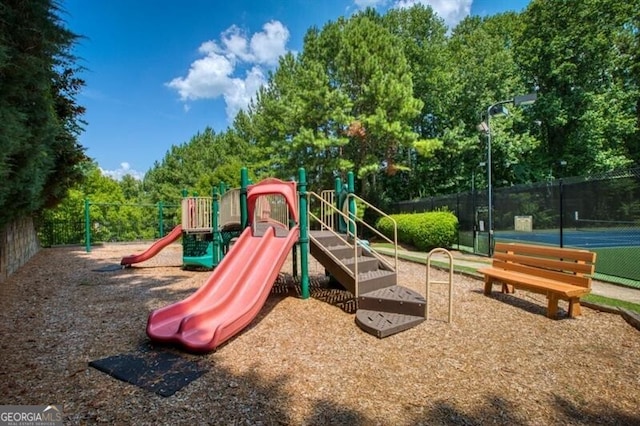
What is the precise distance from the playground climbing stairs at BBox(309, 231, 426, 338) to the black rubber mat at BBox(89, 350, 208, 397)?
2.20 metres

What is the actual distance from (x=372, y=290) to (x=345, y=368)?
2084 millimetres

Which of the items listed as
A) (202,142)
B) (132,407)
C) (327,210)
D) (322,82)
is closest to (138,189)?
(202,142)

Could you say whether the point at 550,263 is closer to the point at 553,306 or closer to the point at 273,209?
the point at 553,306

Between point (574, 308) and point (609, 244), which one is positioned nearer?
Answer: point (574, 308)

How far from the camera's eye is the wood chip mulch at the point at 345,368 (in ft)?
8.90

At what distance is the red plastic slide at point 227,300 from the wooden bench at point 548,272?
3633mm

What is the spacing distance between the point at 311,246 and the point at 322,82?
14.0m

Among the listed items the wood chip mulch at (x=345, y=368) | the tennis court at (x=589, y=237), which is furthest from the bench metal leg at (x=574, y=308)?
the tennis court at (x=589, y=237)

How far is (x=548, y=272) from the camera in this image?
5371mm

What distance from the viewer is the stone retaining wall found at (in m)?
7.86

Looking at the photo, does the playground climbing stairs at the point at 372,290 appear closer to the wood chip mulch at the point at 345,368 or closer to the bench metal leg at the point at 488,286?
the wood chip mulch at the point at 345,368

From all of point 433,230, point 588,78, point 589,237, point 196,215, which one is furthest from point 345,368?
point 588,78

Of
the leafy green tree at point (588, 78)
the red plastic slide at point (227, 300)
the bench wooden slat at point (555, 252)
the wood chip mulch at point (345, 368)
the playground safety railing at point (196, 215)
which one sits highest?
the leafy green tree at point (588, 78)

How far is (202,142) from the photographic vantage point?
39.9 m
